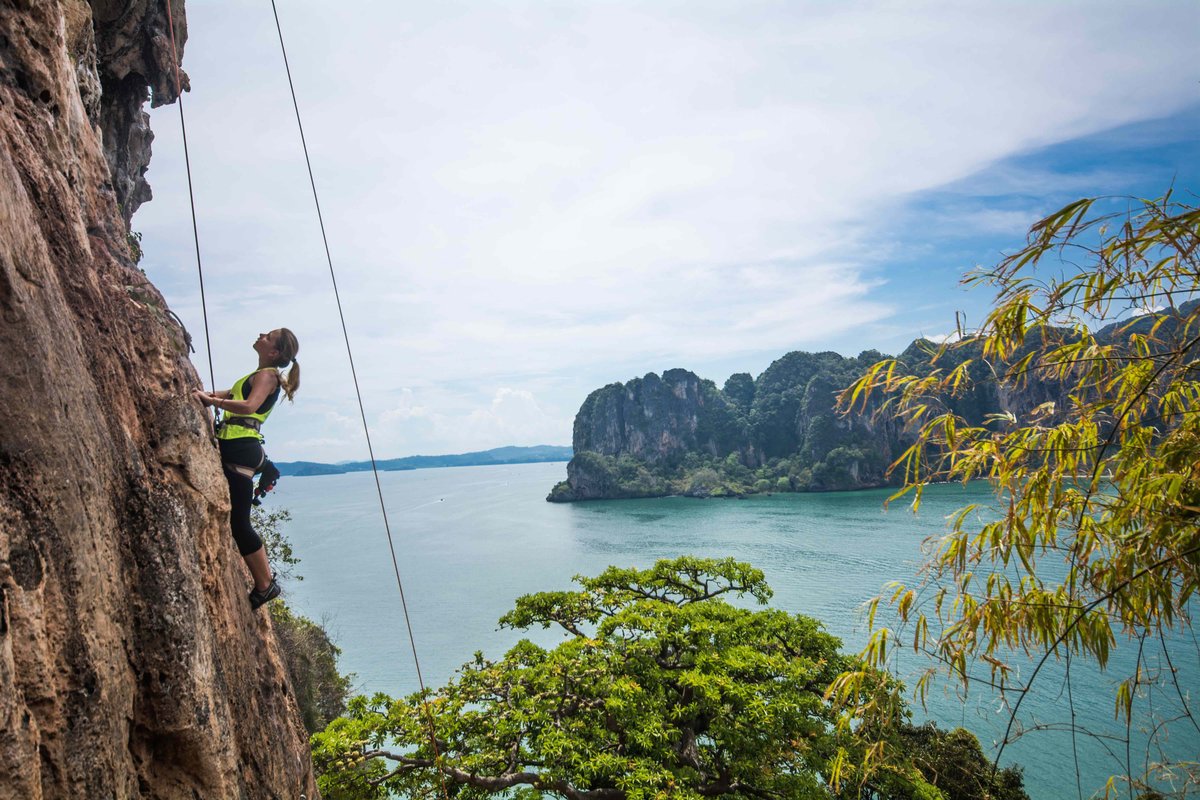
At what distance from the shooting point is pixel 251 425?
328cm

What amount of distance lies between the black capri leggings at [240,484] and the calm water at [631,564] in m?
3.28

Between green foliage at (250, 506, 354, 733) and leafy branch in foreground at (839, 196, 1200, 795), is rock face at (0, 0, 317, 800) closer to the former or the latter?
leafy branch in foreground at (839, 196, 1200, 795)

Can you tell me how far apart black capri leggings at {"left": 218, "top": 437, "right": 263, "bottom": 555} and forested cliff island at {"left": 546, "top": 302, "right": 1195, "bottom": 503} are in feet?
216

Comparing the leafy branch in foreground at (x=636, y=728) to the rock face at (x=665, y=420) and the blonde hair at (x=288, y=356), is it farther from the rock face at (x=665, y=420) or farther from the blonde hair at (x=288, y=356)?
the rock face at (x=665, y=420)

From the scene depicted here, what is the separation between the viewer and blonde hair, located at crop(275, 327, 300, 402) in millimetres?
3350

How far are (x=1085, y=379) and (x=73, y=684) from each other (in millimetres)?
3581

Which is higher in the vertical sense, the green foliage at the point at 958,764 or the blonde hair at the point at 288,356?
the blonde hair at the point at 288,356

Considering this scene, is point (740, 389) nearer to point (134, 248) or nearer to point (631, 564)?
point (631, 564)

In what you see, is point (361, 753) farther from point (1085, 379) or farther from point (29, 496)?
point (1085, 379)

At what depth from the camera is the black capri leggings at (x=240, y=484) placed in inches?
127

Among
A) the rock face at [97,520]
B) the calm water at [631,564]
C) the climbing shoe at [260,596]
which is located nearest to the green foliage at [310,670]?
the calm water at [631,564]

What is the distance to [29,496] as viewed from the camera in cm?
187

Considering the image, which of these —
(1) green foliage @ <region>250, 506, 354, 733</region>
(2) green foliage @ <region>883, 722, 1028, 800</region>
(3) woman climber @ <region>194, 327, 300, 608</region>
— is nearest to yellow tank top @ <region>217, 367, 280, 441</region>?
(3) woman climber @ <region>194, 327, 300, 608</region>

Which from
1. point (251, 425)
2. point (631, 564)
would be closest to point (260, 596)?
point (251, 425)
